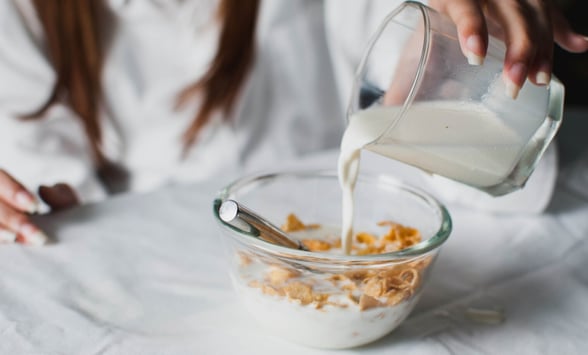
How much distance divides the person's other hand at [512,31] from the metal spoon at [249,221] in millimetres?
199

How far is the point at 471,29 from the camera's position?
0.51m

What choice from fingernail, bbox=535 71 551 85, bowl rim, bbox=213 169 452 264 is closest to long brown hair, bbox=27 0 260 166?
bowl rim, bbox=213 169 452 264

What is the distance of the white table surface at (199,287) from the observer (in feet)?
1.72

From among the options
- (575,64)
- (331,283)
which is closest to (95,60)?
(331,283)

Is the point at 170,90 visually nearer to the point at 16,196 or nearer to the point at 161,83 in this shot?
the point at 161,83

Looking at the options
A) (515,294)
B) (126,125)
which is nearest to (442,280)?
(515,294)

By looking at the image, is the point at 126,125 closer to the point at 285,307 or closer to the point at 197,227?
the point at 197,227

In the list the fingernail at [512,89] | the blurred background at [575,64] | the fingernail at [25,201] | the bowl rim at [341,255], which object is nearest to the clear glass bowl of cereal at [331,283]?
the bowl rim at [341,255]

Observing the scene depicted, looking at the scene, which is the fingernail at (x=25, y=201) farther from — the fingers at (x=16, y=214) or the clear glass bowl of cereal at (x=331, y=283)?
the clear glass bowl of cereal at (x=331, y=283)

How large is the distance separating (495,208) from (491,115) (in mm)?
261

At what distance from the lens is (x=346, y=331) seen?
497 mm

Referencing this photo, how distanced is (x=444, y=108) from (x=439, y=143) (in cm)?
3

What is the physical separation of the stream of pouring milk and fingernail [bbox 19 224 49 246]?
29 cm

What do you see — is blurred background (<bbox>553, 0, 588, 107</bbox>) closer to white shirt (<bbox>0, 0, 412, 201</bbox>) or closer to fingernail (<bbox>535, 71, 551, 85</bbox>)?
white shirt (<bbox>0, 0, 412, 201</bbox>)
